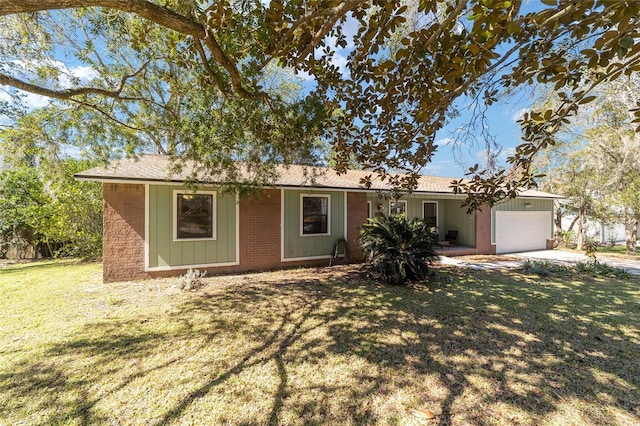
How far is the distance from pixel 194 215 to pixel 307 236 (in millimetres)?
3680

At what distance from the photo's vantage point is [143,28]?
514 cm

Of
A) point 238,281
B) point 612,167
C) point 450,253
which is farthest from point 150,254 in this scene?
point 612,167

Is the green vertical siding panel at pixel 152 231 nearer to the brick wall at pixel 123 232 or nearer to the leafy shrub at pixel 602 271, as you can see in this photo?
the brick wall at pixel 123 232

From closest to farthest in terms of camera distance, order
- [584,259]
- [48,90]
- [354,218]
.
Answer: [48,90]
[354,218]
[584,259]

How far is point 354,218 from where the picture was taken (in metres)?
10.6

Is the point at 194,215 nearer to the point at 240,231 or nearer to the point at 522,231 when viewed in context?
the point at 240,231

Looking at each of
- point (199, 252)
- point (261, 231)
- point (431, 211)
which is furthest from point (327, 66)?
point (431, 211)

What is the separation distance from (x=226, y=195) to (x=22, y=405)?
631 centimetres

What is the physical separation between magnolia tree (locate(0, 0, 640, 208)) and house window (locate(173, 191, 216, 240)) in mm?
1473

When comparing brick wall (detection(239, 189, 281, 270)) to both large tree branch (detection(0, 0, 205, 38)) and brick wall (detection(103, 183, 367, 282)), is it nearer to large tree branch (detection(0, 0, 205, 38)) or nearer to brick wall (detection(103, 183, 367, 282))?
brick wall (detection(103, 183, 367, 282))

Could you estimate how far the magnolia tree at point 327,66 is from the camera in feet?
8.03

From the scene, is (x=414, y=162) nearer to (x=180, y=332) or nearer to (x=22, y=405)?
(x=180, y=332)

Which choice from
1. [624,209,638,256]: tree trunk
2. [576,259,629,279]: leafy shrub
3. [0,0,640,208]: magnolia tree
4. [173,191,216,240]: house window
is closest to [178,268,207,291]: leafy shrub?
[173,191,216,240]: house window

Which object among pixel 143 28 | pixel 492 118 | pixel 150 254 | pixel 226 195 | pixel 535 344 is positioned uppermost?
A: pixel 143 28
